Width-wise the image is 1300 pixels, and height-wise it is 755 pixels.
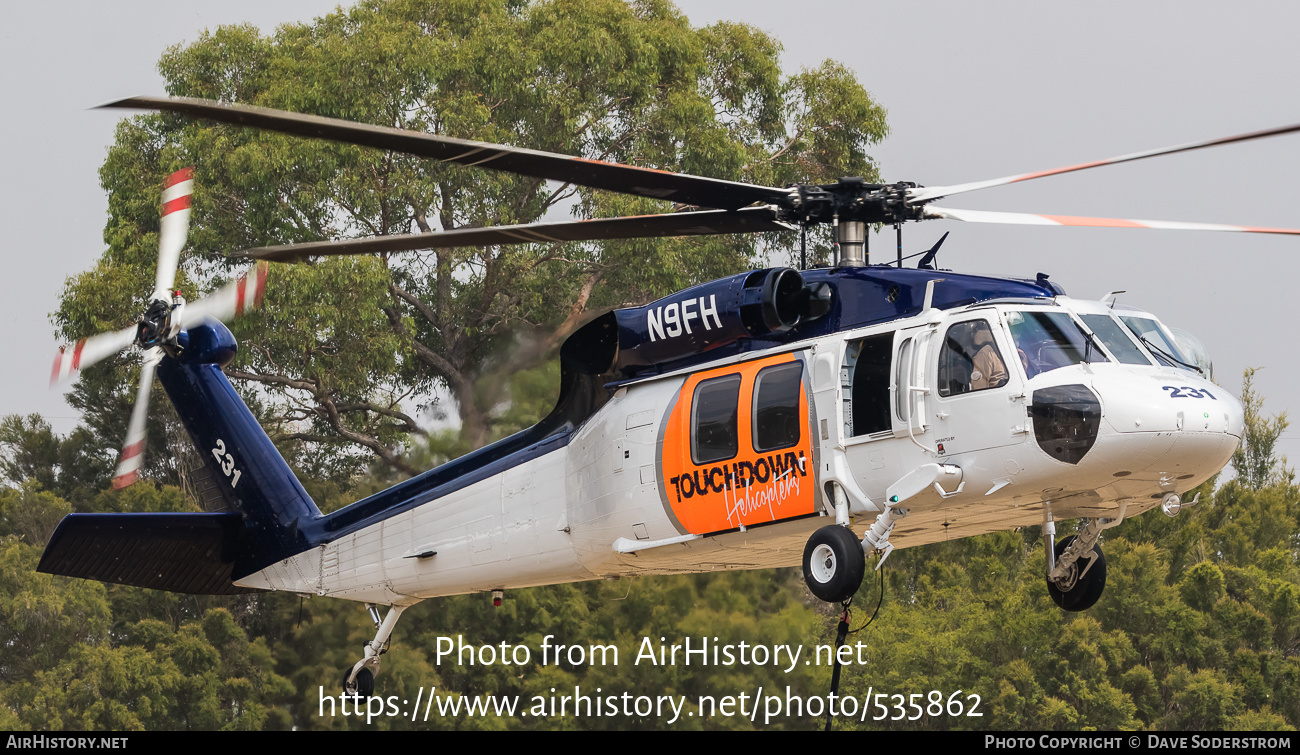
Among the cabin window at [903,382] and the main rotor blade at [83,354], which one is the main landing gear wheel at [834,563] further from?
the main rotor blade at [83,354]

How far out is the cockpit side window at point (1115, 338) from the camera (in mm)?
9445

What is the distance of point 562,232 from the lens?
10.6 meters

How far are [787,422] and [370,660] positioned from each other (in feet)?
17.3

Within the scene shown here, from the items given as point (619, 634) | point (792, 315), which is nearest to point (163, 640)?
point (619, 634)

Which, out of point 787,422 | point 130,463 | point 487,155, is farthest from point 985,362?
point 130,463

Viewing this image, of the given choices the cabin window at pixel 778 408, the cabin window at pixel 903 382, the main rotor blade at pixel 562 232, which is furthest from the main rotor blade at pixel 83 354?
the cabin window at pixel 903 382

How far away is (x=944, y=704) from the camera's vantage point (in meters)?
24.3

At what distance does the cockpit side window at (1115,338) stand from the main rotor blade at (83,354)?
817cm

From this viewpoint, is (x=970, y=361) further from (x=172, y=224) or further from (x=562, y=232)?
(x=172, y=224)

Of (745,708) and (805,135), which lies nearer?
(745,708)
